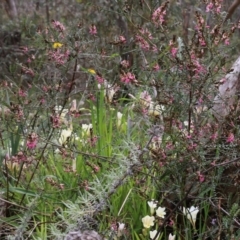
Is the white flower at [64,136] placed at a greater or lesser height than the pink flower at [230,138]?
lesser

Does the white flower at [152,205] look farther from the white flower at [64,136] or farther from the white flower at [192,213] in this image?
the white flower at [64,136]

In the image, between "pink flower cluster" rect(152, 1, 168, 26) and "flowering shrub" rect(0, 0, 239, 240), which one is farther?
"pink flower cluster" rect(152, 1, 168, 26)

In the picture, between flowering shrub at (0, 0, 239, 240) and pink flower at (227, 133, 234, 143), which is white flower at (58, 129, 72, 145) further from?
pink flower at (227, 133, 234, 143)

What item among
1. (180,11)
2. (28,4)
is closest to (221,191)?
(180,11)

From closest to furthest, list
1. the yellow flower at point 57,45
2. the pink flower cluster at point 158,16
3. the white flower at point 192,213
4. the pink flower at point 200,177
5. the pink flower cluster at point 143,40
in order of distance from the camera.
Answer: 1. the pink flower at point 200,177
2. the white flower at point 192,213
3. the pink flower cluster at point 158,16
4. the pink flower cluster at point 143,40
5. the yellow flower at point 57,45

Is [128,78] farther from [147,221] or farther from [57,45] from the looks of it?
[57,45]

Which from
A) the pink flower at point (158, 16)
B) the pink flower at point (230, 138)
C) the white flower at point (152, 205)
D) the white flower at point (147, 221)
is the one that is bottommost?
the white flower at point (147, 221)

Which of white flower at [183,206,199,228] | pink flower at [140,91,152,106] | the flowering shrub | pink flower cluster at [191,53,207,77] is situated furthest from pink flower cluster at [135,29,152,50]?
white flower at [183,206,199,228]

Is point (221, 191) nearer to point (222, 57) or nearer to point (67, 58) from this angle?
point (222, 57)

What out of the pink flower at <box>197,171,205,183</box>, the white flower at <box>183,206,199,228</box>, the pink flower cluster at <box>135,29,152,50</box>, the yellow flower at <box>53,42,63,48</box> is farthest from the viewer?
the yellow flower at <box>53,42,63,48</box>

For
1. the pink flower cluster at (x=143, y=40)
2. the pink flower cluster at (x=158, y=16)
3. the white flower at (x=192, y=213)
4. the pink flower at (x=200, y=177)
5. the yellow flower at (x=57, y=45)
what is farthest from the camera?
the yellow flower at (x=57, y=45)

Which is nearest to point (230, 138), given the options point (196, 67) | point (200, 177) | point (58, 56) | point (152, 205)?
point (200, 177)

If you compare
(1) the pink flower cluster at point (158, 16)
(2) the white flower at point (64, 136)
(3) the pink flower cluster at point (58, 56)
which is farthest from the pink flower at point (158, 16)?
(2) the white flower at point (64, 136)

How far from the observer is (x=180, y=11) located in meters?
7.99
